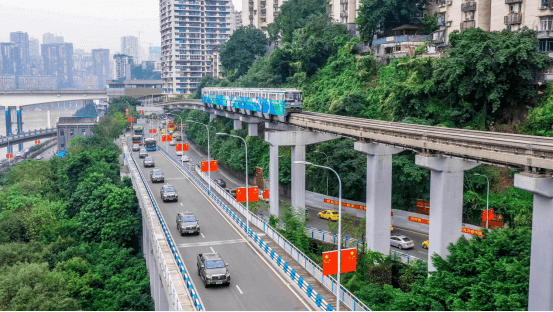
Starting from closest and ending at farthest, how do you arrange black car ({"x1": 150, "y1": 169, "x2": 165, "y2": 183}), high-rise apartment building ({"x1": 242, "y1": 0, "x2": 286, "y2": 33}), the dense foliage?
1. the dense foliage
2. black car ({"x1": 150, "y1": 169, "x2": 165, "y2": 183})
3. high-rise apartment building ({"x1": 242, "y1": 0, "x2": 286, "y2": 33})

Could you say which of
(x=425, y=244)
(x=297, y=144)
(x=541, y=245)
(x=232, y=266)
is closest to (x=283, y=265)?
(x=232, y=266)

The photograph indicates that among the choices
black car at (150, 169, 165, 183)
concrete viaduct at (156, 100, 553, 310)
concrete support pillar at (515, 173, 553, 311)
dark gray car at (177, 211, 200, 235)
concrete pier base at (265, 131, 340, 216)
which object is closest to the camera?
concrete support pillar at (515, 173, 553, 311)

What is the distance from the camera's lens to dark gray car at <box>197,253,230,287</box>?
3191 cm

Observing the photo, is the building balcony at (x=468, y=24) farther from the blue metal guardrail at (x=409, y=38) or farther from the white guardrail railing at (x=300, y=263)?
the white guardrail railing at (x=300, y=263)

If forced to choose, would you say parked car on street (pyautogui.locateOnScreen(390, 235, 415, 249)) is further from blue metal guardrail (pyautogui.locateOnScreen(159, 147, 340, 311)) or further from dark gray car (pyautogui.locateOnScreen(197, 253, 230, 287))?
dark gray car (pyautogui.locateOnScreen(197, 253, 230, 287))

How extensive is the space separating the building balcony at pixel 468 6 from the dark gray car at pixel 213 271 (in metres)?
46.1

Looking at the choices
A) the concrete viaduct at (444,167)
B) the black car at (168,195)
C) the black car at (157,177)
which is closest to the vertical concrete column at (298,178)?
the concrete viaduct at (444,167)

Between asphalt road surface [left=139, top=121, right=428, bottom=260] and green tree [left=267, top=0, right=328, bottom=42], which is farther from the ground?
green tree [left=267, top=0, right=328, bottom=42]

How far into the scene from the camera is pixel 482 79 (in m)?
50.6

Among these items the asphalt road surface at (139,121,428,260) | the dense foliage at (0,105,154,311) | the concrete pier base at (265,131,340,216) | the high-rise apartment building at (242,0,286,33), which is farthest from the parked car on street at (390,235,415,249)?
the high-rise apartment building at (242,0,286,33)

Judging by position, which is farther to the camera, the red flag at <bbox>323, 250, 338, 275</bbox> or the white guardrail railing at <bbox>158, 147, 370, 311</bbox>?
the white guardrail railing at <bbox>158, 147, 370, 311</bbox>

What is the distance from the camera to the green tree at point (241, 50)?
118 m

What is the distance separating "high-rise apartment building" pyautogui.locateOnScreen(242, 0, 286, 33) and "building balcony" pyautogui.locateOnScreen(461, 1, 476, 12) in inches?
2712

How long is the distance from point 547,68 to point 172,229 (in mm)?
35235
